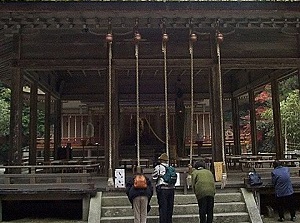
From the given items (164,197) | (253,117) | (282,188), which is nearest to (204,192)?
(164,197)

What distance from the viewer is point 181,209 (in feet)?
28.2

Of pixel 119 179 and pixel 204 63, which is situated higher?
pixel 204 63

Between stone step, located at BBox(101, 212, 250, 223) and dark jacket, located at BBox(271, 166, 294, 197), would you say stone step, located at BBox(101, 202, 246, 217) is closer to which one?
stone step, located at BBox(101, 212, 250, 223)

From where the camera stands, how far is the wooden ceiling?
933cm

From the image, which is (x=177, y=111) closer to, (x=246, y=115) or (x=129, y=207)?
(x=129, y=207)

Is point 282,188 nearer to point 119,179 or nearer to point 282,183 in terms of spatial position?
point 282,183

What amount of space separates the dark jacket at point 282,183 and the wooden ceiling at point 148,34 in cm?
350

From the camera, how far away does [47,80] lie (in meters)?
14.4

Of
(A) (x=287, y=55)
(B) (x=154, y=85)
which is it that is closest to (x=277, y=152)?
→ (A) (x=287, y=55)

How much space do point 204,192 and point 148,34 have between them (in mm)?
5507

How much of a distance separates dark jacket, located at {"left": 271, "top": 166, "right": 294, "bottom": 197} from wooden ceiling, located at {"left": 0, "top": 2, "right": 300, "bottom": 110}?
3502 millimetres

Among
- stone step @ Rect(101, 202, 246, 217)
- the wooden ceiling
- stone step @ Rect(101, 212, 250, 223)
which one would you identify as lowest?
stone step @ Rect(101, 212, 250, 223)

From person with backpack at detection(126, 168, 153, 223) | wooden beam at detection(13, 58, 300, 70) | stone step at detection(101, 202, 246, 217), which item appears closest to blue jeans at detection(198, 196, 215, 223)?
stone step at detection(101, 202, 246, 217)

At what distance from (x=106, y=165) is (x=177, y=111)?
19.5 feet
